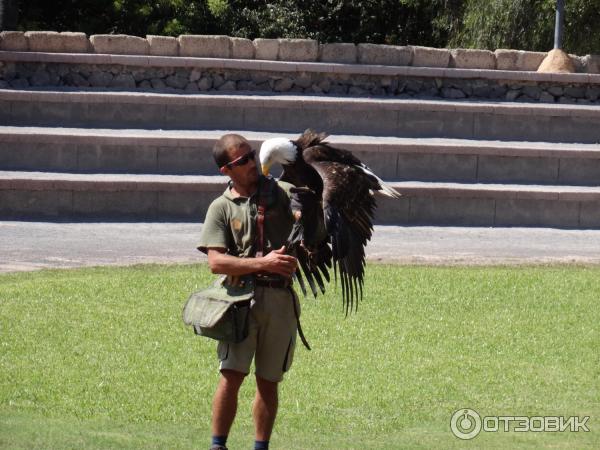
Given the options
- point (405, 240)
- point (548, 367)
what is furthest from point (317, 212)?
point (405, 240)

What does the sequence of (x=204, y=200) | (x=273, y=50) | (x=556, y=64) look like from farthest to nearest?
1. (x=556, y=64)
2. (x=273, y=50)
3. (x=204, y=200)

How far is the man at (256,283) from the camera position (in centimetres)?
580

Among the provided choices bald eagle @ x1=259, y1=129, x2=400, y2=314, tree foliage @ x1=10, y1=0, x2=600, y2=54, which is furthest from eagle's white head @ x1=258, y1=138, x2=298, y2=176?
tree foliage @ x1=10, y1=0, x2=600, y2=54

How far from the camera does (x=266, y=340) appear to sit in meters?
5.87

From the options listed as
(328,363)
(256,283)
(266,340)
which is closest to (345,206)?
(256,283)

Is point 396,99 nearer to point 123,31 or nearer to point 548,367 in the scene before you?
point 123,31

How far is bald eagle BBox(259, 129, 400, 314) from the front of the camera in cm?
622

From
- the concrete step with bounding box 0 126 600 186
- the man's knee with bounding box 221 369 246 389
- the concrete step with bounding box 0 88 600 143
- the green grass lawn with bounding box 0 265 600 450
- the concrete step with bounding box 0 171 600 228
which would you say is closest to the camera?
the man's knee with bounding box 221 369 246 389

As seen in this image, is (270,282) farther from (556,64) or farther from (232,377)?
(556,64)

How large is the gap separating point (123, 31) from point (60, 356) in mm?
15598

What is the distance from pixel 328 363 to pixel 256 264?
118 inches

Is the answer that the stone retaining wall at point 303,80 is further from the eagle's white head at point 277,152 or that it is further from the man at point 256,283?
the man at point 256,283

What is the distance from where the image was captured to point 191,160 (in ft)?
52.3

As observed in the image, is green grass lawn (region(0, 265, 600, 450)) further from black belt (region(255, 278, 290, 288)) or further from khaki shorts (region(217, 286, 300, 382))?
black belt (region(255, 278, 290, 288))
